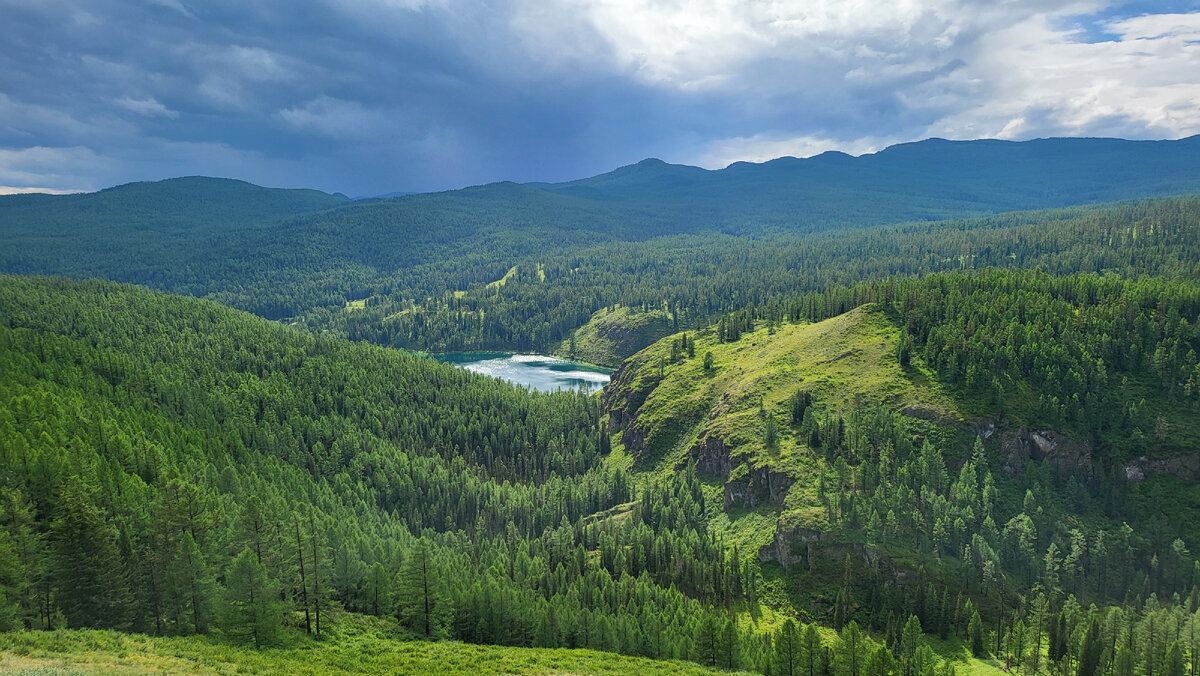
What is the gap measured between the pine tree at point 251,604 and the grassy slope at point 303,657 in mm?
2148

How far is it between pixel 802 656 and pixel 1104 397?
365ft

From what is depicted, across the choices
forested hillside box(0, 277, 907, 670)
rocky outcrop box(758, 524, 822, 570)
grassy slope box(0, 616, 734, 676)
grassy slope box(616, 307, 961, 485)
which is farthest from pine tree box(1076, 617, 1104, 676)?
grassy slope box(0, 616, 734, 676)

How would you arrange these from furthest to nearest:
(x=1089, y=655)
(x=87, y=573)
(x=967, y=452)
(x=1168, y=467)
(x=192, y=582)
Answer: (x=967, y=452), (x=1168, y=467), (x=1089, y=655), (x=192, y=582), (x=87, y=573)

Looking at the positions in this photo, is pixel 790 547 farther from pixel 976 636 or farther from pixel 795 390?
pixel 795 390

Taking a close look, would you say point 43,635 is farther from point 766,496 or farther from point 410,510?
point 766,496

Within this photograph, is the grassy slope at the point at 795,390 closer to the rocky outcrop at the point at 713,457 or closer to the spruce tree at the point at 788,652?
the rocky outcrop at the point at 713,457

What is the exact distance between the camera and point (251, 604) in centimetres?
6397

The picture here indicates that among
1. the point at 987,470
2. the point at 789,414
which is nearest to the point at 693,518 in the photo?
the point at 789,414

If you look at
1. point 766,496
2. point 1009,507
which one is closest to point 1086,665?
point 1009,507

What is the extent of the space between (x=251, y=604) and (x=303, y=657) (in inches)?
288

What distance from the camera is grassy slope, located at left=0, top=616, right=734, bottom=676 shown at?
48.7 meters

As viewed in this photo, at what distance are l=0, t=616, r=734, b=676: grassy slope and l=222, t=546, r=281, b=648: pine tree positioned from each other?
84.6 inches

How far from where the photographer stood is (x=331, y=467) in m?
172

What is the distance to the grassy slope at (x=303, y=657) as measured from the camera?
160ft
